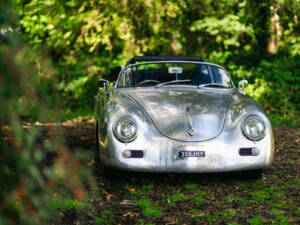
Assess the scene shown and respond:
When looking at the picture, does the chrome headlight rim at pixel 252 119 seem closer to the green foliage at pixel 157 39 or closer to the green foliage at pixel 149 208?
A: the green foliage at pixel 149 208

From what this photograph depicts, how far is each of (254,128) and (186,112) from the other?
0.75 metres

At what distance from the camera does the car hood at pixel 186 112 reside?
4418 mm

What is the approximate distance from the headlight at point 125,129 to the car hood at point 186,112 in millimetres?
266

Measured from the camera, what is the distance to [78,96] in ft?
39.4

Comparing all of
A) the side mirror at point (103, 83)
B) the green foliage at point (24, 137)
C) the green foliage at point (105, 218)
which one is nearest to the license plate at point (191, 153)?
the green foliage at point (105, 218)

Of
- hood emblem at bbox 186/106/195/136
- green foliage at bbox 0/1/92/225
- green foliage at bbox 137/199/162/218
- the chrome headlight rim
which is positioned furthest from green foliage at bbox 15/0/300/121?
green foliage at bbox 0/1/92/225

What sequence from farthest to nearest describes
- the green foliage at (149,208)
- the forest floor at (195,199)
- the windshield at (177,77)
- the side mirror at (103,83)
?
the side mirror at (103,83) < the windshield at (177,77) < the green foliage at (149,208) < the forest floor at (195,199)

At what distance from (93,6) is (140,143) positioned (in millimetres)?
7704

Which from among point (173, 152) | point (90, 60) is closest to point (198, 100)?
point (173, 152)

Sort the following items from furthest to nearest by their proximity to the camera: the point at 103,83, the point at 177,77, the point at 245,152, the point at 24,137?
the point at 103,83
the point at 177,77
the point at 245,152
the point at 24,137

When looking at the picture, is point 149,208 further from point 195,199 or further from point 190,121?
point 190,121

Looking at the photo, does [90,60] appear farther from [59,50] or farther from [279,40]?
[279,40]

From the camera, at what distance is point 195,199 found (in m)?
4.11

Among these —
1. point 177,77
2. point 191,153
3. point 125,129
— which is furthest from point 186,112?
point 177,77
